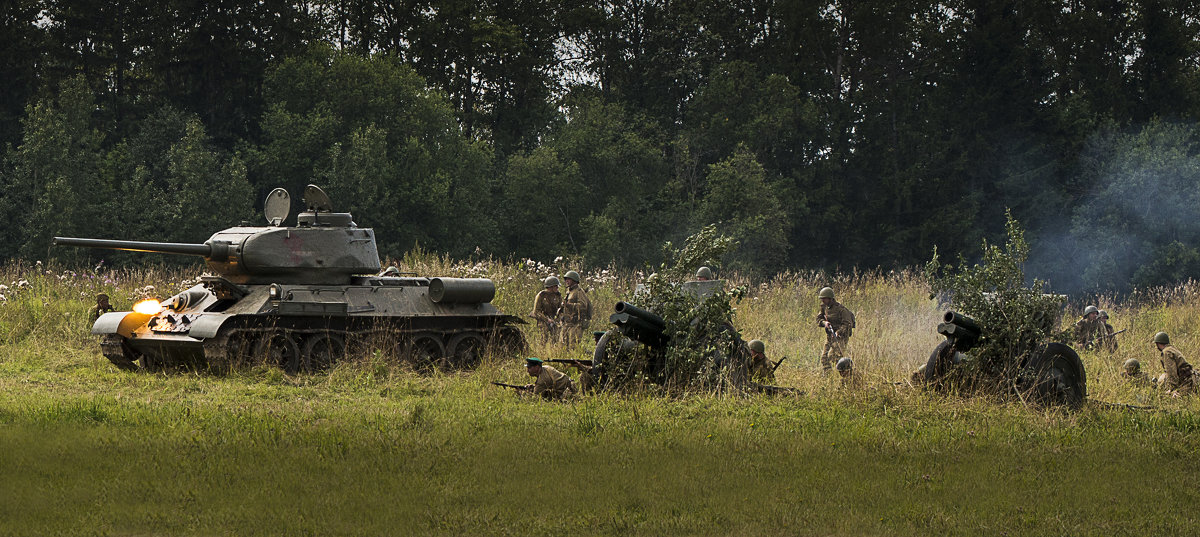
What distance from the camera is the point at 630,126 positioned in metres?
42.0

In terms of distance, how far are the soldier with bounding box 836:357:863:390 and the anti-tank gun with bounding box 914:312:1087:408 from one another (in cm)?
57

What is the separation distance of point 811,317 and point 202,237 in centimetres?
1839

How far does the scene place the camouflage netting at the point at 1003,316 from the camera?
1216cm

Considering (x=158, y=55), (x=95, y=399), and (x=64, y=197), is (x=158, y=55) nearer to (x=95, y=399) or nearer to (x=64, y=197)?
(x=64, y=197)

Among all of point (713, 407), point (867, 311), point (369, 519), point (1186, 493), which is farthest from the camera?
point (867, 311)

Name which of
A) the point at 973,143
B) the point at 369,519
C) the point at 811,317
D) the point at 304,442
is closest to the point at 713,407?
the point at 304,442

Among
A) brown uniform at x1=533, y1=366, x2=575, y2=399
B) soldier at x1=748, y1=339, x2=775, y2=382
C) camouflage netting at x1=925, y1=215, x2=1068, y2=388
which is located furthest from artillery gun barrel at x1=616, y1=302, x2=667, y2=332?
camouflage netting at x1=925, y1=215, x2=1068, y2=388

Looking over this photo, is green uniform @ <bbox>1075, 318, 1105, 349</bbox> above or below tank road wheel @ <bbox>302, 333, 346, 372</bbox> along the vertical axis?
above

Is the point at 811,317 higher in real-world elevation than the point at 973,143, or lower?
lower

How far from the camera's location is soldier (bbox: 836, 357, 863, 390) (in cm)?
1268

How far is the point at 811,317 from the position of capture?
23.1 meters

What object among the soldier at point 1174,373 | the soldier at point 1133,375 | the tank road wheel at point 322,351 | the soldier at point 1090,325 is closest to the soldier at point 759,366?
the soldier at point 1133,375

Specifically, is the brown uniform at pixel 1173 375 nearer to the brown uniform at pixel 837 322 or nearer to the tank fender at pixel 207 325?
the brown uniform at pixel 837 322

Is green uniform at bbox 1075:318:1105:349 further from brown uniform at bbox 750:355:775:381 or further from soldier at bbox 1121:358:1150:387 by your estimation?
brown uniform at bbox 750:355:775:381
